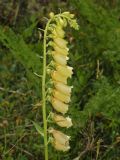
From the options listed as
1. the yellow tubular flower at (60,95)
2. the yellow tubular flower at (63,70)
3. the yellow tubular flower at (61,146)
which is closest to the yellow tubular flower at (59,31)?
the yellow tubular flower at (63,70)

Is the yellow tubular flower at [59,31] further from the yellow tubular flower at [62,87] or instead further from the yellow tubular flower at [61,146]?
the yellow tubular flower at [61,146]

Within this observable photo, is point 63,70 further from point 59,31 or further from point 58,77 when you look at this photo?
point 59,31

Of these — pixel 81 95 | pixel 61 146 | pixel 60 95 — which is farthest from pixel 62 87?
pixel 81 95

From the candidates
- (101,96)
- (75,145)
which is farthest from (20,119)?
(101,96)

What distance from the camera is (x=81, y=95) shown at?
3.46 meters

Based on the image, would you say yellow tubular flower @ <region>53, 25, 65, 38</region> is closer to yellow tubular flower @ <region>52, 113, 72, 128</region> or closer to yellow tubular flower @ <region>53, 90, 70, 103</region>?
yellow tubular flower @ <region>53, 90, 70, 103</region>

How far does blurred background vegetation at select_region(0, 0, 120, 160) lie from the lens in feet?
10.0

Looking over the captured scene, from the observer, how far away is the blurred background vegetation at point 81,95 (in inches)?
120

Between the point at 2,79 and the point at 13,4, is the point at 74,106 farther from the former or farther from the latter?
the point at 13,4

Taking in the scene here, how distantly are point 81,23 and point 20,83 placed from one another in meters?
0.70

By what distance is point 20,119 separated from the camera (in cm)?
362

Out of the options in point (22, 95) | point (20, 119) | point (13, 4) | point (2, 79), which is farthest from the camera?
point (13, 4)

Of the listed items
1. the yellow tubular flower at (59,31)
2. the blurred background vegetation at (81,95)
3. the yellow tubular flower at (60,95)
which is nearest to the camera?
the yellow tubular flower at (59,31)

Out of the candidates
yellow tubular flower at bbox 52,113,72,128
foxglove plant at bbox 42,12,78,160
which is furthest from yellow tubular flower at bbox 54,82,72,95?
yellow tubular flower at bbox 52,113,72,128
